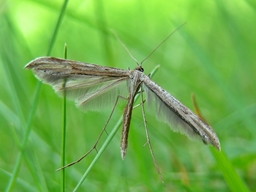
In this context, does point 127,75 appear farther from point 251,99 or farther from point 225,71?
point 225,71

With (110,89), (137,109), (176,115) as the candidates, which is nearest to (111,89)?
(110,89)

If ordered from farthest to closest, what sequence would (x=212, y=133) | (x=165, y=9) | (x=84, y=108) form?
(x=165, y=9) → (x=84, y=108) → (x=212, y=133)

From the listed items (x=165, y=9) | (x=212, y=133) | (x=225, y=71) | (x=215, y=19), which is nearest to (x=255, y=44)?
(x=225, y=71)

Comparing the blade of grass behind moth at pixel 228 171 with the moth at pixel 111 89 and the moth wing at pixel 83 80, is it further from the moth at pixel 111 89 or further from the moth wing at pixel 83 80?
the moth wing at pixel 83 80

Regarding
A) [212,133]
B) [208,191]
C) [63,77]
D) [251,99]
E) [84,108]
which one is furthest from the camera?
[251,99]

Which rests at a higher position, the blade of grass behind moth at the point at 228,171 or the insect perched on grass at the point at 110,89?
the insect perched on grass at the point at 110,89

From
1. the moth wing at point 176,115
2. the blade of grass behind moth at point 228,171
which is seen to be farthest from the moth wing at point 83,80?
the blade of grass behind moth at point 228,171

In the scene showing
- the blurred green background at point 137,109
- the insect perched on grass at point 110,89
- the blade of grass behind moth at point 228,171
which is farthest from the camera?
the blurred green background at point 137,109

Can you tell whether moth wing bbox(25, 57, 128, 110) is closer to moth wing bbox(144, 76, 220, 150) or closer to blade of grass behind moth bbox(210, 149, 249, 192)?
moth wing bbox(144, 76, 220, 150)
